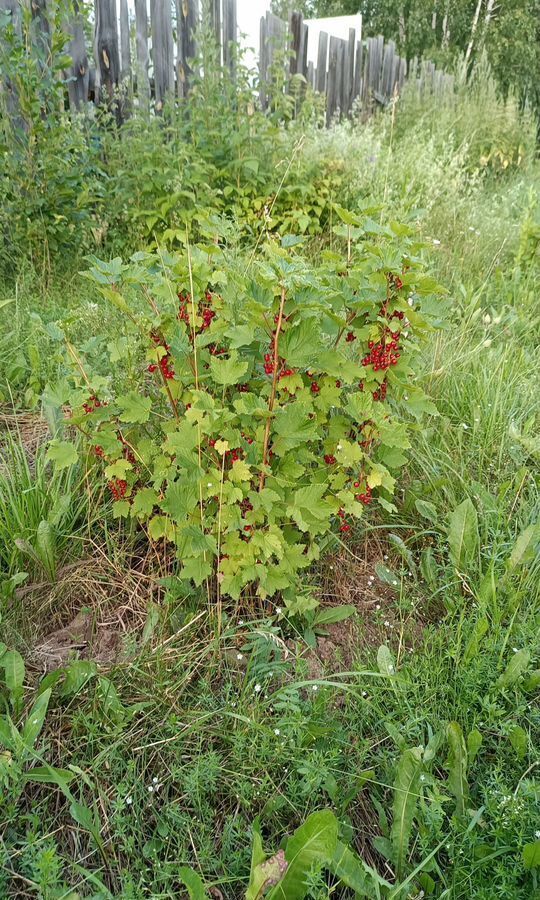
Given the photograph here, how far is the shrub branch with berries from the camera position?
160 cm

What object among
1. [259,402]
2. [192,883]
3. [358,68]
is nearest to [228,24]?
[358,68]

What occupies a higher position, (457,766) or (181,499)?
(181,499)

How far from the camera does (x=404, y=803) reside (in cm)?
137

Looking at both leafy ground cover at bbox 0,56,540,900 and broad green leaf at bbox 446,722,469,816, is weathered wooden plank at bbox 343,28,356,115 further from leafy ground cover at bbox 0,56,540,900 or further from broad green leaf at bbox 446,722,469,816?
broad green leaf at bbox 446,722,469,816

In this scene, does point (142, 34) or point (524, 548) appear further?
point (142, 34)

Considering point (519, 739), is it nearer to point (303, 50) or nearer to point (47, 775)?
point (47, 775)

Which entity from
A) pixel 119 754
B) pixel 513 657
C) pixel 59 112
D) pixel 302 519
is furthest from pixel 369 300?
pixel 59 112

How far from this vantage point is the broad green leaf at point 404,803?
135cm

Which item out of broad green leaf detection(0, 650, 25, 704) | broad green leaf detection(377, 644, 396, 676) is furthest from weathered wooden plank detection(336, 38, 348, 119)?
broad green leaf detection(0, 650, 25, 704)

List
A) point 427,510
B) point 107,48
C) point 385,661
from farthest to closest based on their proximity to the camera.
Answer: point 107,48
point 427,510
point 385,661

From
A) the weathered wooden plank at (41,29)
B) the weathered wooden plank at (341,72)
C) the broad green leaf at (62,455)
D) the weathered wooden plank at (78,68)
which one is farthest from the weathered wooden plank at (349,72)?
the broad green leaf at (62,455)

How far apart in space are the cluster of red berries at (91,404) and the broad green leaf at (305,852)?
3.83 feet

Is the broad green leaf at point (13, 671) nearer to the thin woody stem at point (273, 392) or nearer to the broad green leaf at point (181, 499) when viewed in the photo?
the broad green leaf at point (181, 499)

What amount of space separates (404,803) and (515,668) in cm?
46
